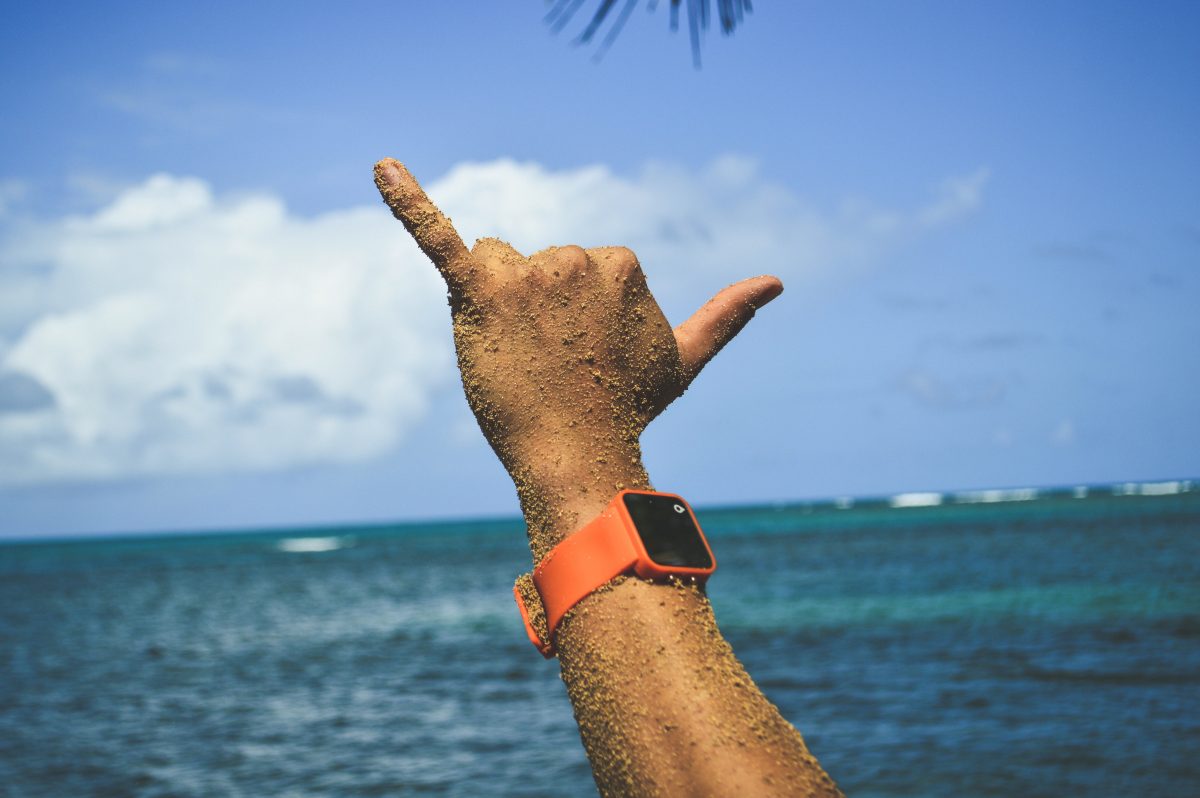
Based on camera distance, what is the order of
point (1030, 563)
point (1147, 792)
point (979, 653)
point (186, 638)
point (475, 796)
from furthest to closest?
point (1030, 563)
point (186, 638)
point (979, 653)
point (475, 796)
point (1147, 792)

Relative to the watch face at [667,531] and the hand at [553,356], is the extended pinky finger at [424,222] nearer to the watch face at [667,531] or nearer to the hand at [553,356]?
the hand at [553,356]

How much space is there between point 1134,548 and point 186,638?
3601 cm

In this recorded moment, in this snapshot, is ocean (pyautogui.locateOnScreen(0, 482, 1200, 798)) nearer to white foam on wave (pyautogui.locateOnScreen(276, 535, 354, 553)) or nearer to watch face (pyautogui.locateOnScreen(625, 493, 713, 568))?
watch face (pyautogui.locateOnScreen(625, 493, 713, 568))

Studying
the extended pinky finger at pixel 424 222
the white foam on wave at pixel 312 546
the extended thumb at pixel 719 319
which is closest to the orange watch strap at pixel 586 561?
the extended thumb at pixel 719 319

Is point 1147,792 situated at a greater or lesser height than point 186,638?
lesser

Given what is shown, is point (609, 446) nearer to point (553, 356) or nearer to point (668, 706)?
point (553, 356)

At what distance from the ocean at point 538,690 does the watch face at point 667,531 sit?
8.97m

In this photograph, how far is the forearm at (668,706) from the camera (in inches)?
57.0

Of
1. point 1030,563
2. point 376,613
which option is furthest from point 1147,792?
point 1030,563

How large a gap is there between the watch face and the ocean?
29.4 ft

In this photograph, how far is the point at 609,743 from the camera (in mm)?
1531

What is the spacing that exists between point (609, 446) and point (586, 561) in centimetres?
25

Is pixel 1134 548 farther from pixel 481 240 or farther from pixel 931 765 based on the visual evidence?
pixel 481 240

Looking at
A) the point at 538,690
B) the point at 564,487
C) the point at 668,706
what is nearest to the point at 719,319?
the point at 564,487
